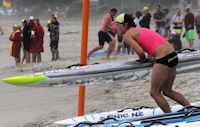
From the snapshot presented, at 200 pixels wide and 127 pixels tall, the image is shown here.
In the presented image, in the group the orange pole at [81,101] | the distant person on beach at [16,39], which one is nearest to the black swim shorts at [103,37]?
the distant person on beach at [16,39]

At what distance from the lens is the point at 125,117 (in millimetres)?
7566

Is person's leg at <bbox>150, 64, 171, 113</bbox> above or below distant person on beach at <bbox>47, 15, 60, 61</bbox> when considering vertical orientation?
below

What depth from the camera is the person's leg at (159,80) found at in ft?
23.3

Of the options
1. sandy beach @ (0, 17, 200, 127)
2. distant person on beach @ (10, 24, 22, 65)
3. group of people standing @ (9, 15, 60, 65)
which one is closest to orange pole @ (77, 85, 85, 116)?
sandy beach @ (0, 17, 200, 127)

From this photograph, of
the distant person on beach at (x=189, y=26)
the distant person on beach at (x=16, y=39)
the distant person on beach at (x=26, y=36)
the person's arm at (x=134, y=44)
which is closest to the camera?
the person's arm at (x=134, y=44)

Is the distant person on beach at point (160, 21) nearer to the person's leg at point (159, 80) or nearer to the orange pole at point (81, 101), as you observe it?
the orange pole at point (81, 101)

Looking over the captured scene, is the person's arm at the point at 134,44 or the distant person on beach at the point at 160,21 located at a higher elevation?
the distant person on beach at the point at 160,21

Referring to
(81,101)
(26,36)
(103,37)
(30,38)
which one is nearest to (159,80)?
(81,101)

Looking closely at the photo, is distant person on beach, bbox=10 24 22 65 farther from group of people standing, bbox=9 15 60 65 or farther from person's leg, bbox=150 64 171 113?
person's leg, bbox=150 64 171 113

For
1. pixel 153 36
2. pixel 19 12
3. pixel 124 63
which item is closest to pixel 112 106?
pixel 124 63

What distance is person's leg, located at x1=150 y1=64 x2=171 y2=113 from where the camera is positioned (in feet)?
23.3

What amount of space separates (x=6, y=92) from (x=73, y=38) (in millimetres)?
22101

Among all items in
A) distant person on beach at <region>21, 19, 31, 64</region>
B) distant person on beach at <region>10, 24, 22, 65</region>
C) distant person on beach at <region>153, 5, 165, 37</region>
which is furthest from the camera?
distant person on beach at <region>153, 5, 165, 37</region>

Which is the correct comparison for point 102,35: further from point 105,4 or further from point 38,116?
point 105,4
